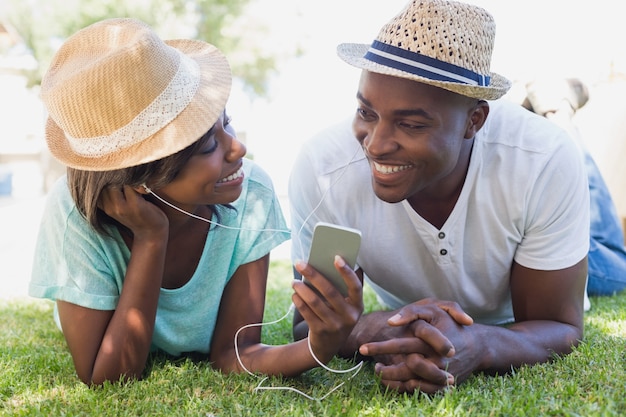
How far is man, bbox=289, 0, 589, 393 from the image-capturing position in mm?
2602

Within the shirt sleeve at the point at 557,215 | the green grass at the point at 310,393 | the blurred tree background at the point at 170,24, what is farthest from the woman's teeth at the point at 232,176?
the blurred tree background at the point at 170,24

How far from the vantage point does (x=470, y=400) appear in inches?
94.3

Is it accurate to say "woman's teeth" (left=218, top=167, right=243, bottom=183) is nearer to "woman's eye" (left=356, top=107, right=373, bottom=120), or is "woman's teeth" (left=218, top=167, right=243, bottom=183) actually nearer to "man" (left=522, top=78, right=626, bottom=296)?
"woman's eye" (left=356, top=107, right=373, bottom=120)

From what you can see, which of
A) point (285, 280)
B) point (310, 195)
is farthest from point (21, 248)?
point (310, 195)

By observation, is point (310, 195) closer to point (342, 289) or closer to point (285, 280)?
point (342, 289)

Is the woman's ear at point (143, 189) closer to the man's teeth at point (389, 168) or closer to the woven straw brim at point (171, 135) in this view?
the woven straw brim at point (171, 135)

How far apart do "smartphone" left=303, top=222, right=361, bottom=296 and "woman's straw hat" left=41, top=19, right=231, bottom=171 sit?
0.59 metres

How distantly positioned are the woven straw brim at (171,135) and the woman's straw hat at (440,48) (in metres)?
0.58

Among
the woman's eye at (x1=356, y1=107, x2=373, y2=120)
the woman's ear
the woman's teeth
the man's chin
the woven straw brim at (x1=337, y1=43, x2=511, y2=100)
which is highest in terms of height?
the woven straw brim at (x1=337, y1=43, x2=511, y2=100)

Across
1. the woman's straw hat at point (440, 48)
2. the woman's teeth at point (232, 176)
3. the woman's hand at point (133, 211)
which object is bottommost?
the woman's hand at point (133, 211)

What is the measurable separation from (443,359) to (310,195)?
3.60ft

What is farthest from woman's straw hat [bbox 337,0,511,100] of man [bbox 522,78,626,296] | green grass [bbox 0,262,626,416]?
man [bbox 522,78,626,296]

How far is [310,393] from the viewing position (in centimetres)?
258

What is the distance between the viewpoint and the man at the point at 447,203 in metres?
2.60
